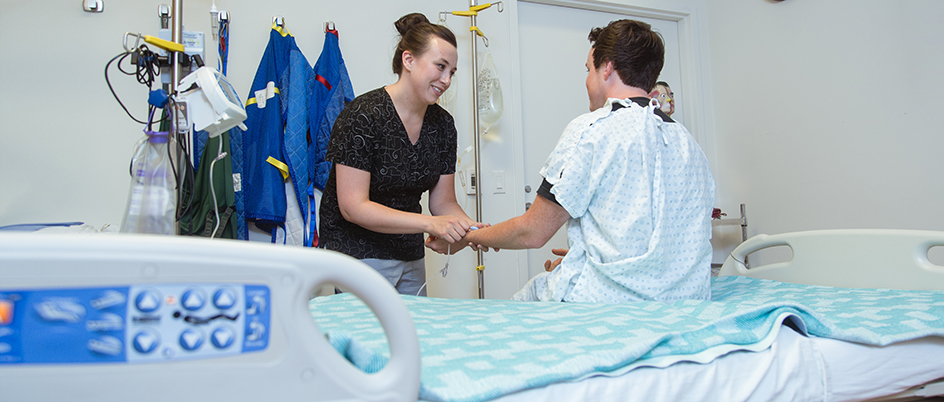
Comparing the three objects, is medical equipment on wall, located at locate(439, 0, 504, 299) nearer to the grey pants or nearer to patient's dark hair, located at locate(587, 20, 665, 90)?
the grey pants

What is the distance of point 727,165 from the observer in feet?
10.8

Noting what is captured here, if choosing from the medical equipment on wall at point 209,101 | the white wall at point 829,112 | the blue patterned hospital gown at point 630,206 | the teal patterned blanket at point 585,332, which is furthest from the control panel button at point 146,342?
the white wall at point 829,112

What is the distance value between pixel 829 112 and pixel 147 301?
9.62ft

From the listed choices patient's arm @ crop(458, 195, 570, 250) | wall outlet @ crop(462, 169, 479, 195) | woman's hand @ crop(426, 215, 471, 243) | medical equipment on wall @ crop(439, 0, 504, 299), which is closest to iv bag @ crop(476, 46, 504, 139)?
→ medical equipment on wall @ crop(439, 0, 504, 299)

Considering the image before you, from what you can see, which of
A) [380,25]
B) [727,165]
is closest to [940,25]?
[727,165]

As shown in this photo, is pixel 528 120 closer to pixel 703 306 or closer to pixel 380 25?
pixel 380 25

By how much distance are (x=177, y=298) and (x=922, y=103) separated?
2.74 m

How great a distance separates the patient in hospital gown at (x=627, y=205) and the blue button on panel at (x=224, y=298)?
824mm

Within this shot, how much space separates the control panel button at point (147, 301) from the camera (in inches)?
19.2

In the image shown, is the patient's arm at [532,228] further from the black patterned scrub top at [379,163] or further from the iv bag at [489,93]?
the iv bag at [489,93]

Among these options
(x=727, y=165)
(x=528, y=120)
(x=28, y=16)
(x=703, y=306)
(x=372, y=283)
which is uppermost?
(x=28, y=16)

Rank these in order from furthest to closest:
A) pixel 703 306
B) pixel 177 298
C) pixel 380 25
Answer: pixel 380 25, pixel 703 306, pixel 177 298

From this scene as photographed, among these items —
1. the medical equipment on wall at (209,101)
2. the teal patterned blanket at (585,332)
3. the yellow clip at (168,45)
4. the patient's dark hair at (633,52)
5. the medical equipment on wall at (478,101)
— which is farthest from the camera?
the medical equipment on wall at (478,101)

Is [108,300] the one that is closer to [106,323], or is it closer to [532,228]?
[106,323]
